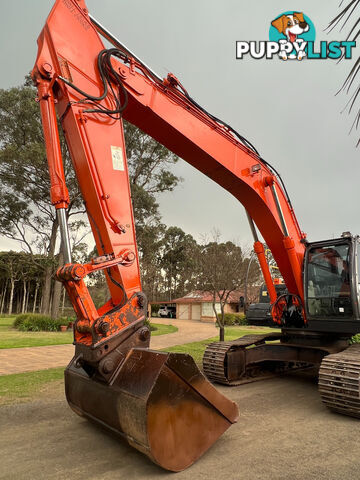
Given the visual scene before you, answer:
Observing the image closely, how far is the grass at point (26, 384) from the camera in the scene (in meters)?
5.13

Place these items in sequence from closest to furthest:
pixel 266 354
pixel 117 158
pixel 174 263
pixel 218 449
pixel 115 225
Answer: pixel 218 449
pixel 115 225
pixel 117 158
pixel 266 354
pixel 174 263

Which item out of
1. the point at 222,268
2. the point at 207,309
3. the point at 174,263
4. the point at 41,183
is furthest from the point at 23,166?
the point at 174,263

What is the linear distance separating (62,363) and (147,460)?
5842 mm

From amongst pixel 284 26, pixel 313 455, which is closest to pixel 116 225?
pixel 313 455

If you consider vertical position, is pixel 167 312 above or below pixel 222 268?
below

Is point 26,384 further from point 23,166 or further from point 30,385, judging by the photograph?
point 23,166

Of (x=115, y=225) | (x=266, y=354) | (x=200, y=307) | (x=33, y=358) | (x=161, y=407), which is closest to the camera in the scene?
(x=161, y=407)

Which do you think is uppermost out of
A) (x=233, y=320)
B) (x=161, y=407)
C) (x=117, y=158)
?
(x=117, y=158)

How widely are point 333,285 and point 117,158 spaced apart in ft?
12.6

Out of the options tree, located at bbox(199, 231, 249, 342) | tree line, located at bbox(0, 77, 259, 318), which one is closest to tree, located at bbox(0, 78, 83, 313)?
tree line, located at bbox(0, 77, 259, 318)

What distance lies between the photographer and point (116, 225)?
3480 millimetres

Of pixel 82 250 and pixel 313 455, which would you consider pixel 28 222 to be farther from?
pixel 313 455

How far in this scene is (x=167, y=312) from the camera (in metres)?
41.0

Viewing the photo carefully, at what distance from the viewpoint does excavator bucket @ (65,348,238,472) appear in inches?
106
